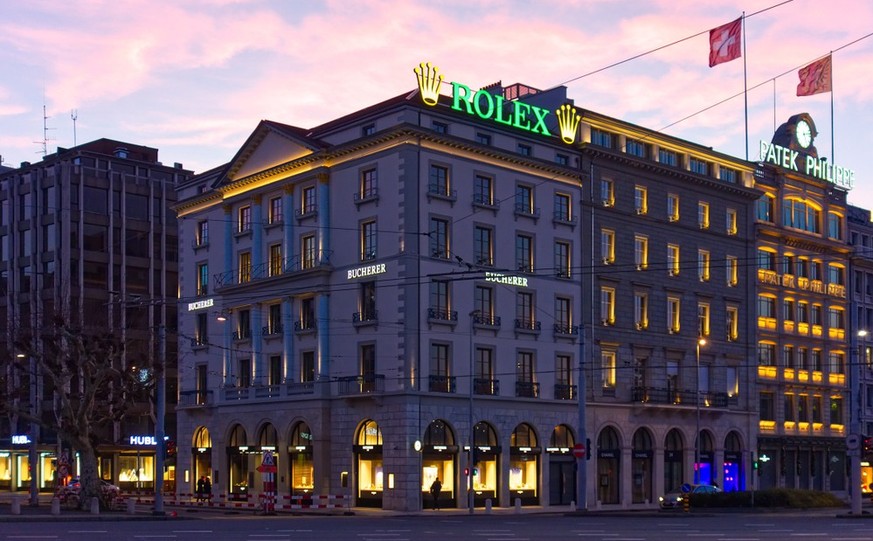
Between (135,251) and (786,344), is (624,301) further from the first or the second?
(135,251)

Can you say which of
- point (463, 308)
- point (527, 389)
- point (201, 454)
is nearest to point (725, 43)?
point (463, 308)

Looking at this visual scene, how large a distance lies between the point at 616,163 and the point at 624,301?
28.0 feet

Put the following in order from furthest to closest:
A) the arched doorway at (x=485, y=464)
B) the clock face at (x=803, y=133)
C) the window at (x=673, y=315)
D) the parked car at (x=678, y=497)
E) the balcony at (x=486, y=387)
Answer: the clock face at (x=803, y=133) → the window at (x=673, y=315) → the arched doorway at (x=485, y=464) → the balcony at (x=486, y=387) → the parked car at (x=678, y=497)

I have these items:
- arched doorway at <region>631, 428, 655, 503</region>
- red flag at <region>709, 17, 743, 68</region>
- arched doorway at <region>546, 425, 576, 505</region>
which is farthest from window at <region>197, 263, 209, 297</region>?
red flag at <region>709, 17, 743, 68</region>

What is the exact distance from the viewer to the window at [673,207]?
278 ft

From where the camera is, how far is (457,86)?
72.4 meters

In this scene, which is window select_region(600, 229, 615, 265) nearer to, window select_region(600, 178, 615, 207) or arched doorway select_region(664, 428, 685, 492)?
window select_region(600, 178, 615, 207)

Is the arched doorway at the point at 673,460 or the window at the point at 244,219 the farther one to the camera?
the arched doorway at the point at 673,460

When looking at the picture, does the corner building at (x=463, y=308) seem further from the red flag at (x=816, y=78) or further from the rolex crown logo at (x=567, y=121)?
the red flag at (x=816, y=78)

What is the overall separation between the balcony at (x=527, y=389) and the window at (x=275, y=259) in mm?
15461

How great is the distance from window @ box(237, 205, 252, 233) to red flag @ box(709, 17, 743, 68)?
103 ft

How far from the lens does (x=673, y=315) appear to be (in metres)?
84.5

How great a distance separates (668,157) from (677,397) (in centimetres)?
1561

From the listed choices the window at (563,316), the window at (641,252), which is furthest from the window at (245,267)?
the window at (641,252)
